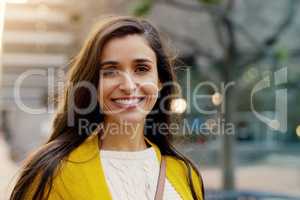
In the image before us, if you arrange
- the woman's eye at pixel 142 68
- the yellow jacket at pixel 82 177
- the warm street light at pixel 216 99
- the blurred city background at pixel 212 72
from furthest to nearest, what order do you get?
1. the blurred city background at pixel 212 72
2. the warm street light at pixel 216 99
3. the woman's eye at pixel 142 68
4. the yellow jacket at pixel 82 177

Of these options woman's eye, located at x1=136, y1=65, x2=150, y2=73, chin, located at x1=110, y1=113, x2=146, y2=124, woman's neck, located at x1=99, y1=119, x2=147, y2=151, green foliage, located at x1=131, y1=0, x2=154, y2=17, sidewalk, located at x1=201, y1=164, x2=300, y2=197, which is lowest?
sidewalk, located at x1=201, y1=164, x2=300, y2=197

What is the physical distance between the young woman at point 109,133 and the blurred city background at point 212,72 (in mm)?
215

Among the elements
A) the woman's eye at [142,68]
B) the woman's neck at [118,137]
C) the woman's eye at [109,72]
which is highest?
the woman's eye at [142,68]

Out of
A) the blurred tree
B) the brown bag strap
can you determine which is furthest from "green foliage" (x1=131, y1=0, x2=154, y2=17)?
the brown bag strap

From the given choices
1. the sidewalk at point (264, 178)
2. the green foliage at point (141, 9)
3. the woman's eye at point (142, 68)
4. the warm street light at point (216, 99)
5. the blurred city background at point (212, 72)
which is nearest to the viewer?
the woman's eye at point (142, 68)

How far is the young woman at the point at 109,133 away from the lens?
1.30 metres

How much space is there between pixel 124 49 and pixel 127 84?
9 centimetres

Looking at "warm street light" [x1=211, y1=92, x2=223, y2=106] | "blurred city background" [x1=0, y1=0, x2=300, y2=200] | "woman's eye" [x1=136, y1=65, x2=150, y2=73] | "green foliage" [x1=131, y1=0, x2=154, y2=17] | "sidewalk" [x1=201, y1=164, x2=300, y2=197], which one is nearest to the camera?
"woman's eye" [x1=136, y1=65, x2=150, y2=73]

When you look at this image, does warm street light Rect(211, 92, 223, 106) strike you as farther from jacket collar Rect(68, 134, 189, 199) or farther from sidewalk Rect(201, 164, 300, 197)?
jacket collar Rect(68, 134, 189, 199)

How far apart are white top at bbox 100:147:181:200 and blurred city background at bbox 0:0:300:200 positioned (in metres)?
0.29

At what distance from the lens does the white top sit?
1364mm

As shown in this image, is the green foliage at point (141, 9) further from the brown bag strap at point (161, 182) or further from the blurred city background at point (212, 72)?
the brown bag strap at point (161, 182)

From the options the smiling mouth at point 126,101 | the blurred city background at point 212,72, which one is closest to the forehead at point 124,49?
the smiling mouth at point 126,101

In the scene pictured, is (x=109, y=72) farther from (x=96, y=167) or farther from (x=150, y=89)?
(x=96, y=167)
